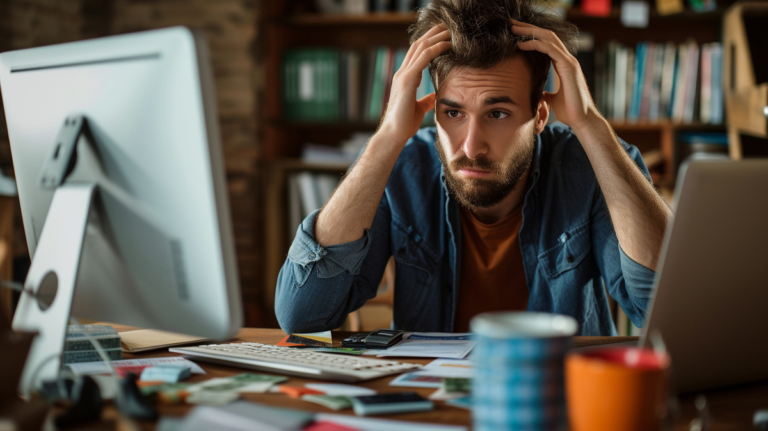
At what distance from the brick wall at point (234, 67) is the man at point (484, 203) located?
1.22 m

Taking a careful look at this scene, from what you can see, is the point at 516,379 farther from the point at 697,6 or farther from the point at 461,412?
the point at 697,6

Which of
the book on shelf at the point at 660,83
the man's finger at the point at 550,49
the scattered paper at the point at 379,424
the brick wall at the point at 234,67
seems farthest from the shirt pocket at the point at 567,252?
the brick wall at the point at 234,67

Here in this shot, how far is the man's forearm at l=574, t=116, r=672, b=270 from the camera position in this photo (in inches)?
45.3

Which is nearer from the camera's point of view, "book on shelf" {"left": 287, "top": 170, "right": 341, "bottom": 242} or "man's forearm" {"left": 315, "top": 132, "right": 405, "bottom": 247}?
"man's forearm" {"left": 315, "top": 132, "right": 405, "bottom": 247}

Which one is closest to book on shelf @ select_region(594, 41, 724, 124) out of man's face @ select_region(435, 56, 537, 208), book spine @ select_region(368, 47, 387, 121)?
book spine @ select_region(368, 47, 387, 121)

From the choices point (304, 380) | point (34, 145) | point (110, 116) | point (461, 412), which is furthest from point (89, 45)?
point (461, 412)

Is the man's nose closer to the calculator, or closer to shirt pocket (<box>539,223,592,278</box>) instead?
shirt pocket (<box>539,223,592,278</box>)

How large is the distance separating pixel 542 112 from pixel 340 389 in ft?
3.24

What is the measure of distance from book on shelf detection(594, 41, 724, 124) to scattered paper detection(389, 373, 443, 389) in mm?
1983

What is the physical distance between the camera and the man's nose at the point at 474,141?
1.33 metres

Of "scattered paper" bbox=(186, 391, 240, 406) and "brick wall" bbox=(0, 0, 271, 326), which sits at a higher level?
"brick wall" bbox=(0, 0, 271, 326)

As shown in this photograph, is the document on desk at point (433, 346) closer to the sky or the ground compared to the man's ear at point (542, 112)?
closer to the ground

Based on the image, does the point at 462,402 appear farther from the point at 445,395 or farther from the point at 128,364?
the point at 128,364

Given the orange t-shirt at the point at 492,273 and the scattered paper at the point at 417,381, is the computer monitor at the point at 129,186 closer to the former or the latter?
the scattered paper at the point at 417,381
